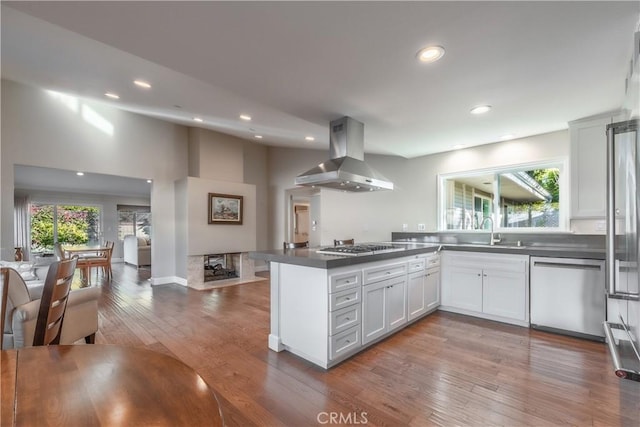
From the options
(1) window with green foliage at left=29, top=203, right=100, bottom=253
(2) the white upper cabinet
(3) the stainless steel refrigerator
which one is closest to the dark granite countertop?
(2) the white upper cabinet

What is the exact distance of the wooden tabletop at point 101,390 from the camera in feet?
2.04

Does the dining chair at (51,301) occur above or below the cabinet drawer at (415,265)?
above

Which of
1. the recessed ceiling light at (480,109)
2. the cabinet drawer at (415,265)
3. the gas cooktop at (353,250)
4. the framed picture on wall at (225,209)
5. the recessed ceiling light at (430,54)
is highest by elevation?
the recessed ceiling light at (430,54)

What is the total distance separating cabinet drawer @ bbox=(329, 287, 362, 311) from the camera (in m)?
2.24

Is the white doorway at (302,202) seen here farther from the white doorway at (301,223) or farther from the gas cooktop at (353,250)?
the gas cooktop at (353,250)

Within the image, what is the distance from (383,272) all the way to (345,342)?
2.46 feet

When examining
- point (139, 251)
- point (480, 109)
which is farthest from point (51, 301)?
point (139, 251)

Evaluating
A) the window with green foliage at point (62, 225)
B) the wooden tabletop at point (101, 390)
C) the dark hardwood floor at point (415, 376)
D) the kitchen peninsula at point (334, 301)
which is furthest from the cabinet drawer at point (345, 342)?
the window with green foliage at point (62, 225)

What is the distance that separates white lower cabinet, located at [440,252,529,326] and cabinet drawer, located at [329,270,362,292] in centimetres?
182

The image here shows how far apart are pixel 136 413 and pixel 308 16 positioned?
183 cm

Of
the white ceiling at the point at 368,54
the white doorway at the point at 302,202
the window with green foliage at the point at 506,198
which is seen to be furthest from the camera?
the white doorway at the point at 302,202

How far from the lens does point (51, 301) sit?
131 centimetres

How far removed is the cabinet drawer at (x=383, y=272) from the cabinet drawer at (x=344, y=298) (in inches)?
5.8

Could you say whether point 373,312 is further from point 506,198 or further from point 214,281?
point 214,281
